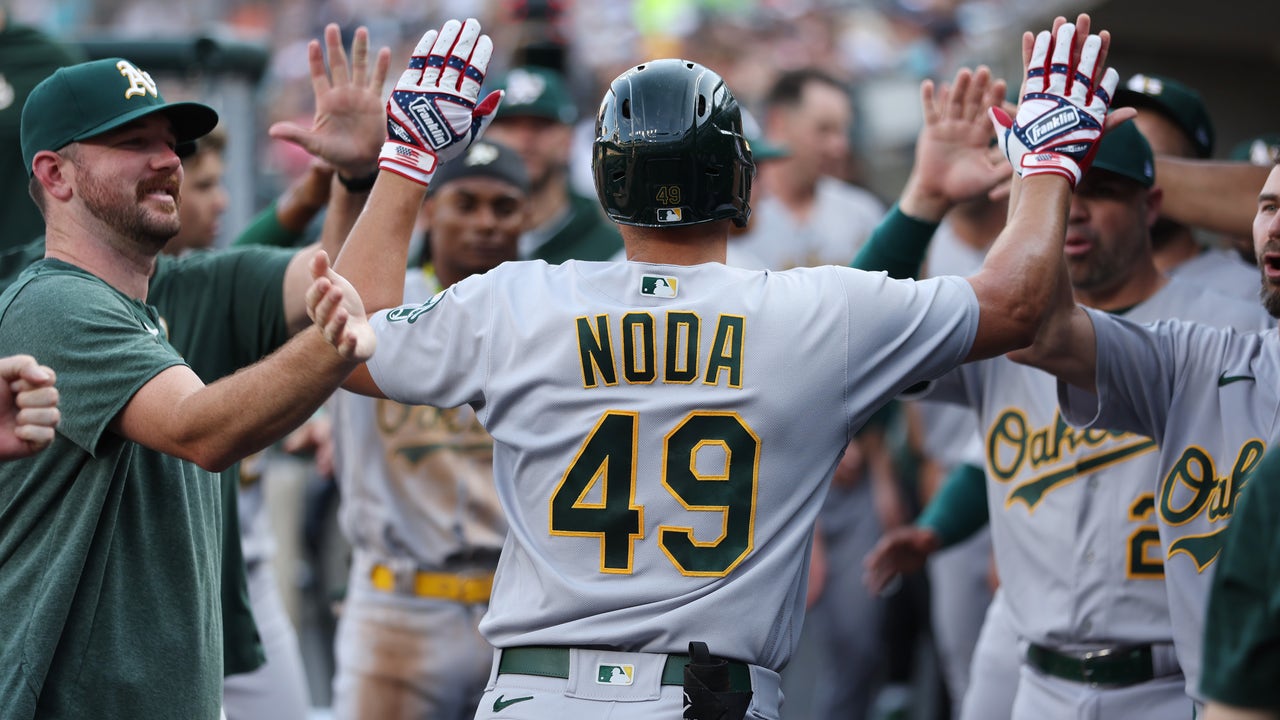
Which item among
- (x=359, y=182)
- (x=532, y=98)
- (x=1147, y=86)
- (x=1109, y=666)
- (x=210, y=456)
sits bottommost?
(x=1109, y=666)

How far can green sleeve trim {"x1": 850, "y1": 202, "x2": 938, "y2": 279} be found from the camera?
3.81 meters

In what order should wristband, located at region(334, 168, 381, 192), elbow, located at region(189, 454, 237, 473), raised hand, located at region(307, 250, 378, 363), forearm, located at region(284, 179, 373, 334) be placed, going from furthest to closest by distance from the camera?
wristband, located at region(334, 168, 381, 192)
forearm, located at region(284, 179, 373, 334)
elbow, located at region(189, 454, 237, 473)
raised hand, located at region(307, 250, 378, 363)

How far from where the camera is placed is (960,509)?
16.8 ft

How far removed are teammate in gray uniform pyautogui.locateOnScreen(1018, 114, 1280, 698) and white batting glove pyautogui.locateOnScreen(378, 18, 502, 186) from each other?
150cm

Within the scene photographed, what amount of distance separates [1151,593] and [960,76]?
1534 mm

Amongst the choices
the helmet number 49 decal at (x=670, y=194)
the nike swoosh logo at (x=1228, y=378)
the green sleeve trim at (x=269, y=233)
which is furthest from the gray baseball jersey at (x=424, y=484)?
the nike swoosh logo at (x=1228, y=378)

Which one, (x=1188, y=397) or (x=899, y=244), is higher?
(x=899, y=244)

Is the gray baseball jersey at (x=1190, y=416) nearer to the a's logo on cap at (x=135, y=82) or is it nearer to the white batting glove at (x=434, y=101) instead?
the white batting glove at (x=434, y=101)

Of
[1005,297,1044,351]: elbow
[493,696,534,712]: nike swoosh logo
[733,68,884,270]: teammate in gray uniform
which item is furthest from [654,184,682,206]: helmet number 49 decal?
[733,68,884,270]: teammate in gray uniform

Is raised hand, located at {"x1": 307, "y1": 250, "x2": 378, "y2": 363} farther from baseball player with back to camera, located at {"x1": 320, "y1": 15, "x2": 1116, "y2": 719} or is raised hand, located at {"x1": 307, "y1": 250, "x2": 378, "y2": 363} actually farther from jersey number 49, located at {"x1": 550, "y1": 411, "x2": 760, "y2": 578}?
jersey number 49, located at {"x1": 550, "y1": 411, "x2": 760, "y2": 578}

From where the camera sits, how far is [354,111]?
3.97 metres

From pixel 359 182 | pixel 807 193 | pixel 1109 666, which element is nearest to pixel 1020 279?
pixel 1109 666

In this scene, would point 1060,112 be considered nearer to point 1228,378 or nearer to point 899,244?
point 899,244

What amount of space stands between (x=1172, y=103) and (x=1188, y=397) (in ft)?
5.69
